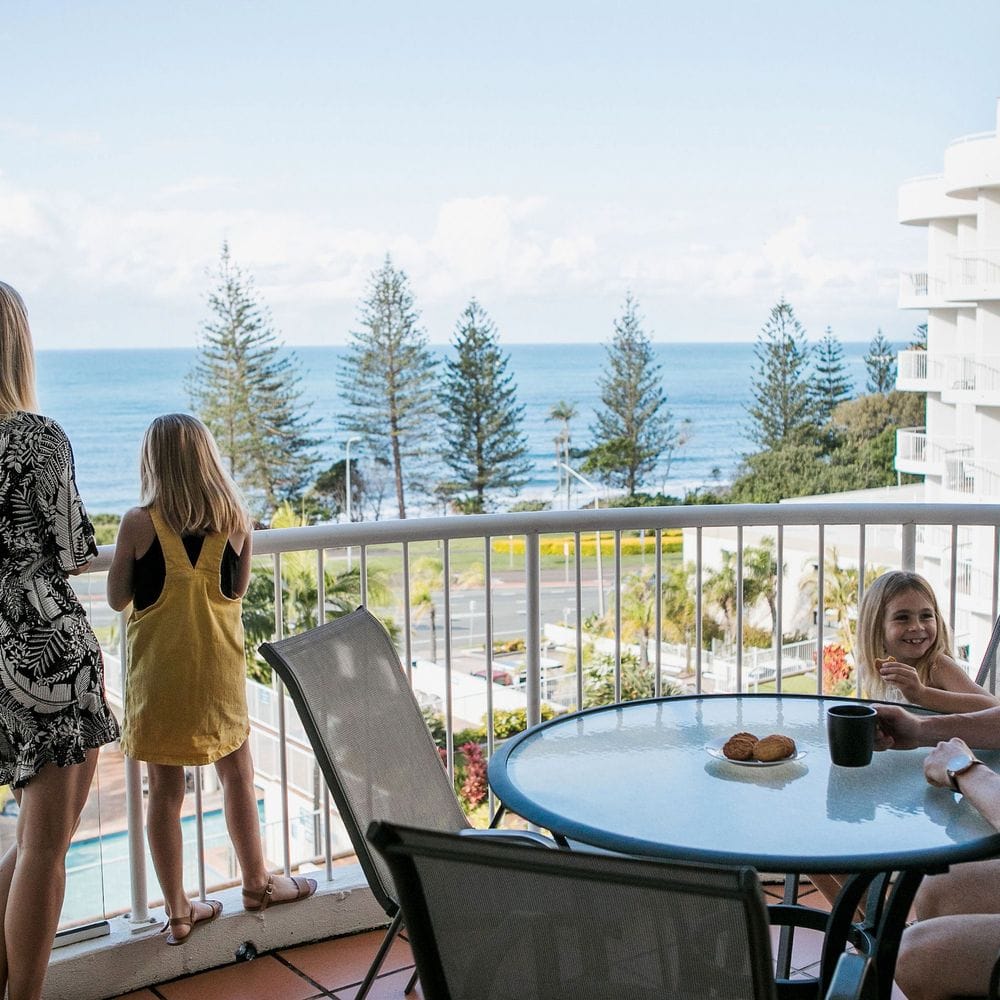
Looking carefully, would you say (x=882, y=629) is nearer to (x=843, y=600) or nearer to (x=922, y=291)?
(x=843, y=600)

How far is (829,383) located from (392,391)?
15399mm

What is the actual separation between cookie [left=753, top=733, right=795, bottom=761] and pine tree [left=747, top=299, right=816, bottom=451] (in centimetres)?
4199

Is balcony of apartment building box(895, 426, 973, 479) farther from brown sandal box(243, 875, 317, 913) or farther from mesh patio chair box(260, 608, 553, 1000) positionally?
mesh patio chair box(260, 608, 553, 1000)

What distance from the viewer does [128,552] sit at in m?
2.77

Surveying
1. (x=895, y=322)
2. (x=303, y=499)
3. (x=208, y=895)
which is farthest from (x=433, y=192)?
(x=208, y=895)

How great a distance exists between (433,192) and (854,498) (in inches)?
785

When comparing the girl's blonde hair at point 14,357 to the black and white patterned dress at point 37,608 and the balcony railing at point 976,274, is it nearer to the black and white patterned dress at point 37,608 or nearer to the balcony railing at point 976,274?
the black and white patterned dress at point 37,608

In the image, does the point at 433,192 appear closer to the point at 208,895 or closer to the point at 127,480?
the point at 127,480

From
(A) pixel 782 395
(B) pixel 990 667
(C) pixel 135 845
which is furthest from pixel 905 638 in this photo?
(A) pixel 782 395

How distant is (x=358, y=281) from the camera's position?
45.2m

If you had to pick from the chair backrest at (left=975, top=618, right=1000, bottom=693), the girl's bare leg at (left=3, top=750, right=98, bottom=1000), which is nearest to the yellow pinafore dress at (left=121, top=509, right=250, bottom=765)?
the girl's bare leg at (left=3, top=750, right=98, bottom=1000)

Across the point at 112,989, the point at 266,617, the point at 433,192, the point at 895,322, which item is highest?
the point at 433,192

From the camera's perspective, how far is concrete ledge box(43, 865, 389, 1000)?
284cm

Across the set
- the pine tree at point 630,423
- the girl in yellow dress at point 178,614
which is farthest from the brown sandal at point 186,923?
the pine tree at point 630,423
